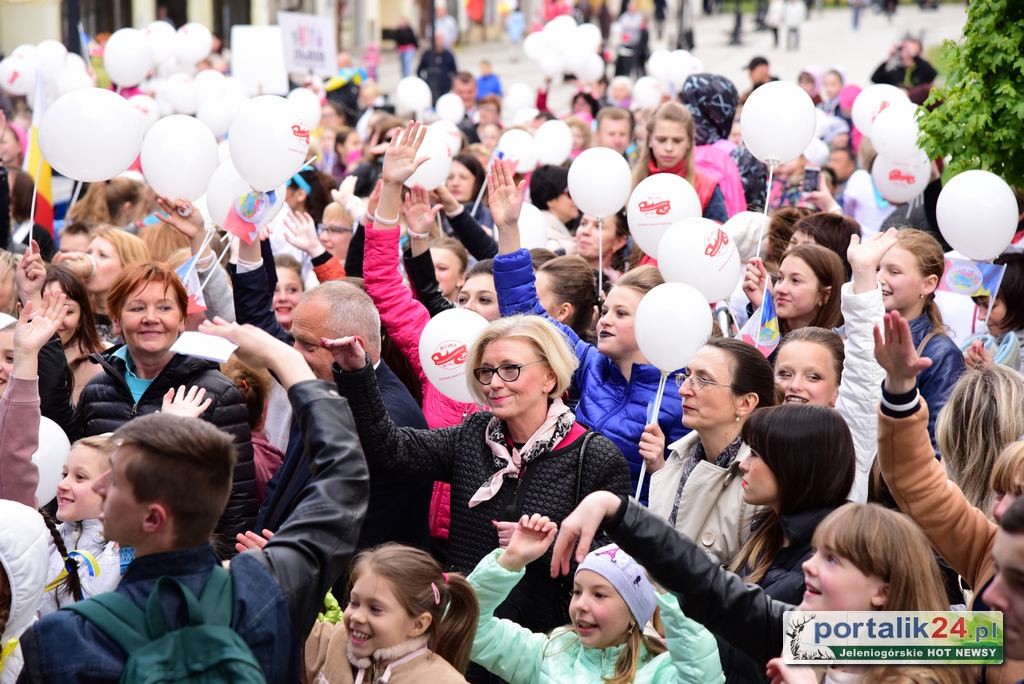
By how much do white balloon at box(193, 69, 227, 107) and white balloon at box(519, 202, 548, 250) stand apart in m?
3.96

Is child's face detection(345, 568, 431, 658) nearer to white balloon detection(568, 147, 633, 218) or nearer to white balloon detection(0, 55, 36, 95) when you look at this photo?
white balloon detection(568, 147, 633, 218)

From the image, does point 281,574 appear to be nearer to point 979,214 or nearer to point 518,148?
point 979,214


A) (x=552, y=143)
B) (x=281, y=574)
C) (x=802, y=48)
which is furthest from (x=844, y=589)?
(x=802, y=48)

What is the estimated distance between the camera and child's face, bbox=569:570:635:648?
3500 mm

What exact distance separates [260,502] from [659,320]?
5.28ft

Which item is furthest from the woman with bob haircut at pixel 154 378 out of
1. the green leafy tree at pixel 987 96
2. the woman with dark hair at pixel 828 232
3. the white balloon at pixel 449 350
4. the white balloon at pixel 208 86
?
the white balloon at pixel 208 86

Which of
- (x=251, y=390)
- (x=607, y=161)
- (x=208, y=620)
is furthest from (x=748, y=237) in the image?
(x=208, y=620)

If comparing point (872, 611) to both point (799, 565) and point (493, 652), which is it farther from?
point (493, 652)

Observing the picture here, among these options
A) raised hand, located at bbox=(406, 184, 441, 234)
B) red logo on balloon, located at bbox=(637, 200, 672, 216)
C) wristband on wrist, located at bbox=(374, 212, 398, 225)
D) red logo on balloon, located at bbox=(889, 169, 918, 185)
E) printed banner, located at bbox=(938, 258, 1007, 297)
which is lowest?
printed banner, located at bbox=(938, 258, 1007, 297)

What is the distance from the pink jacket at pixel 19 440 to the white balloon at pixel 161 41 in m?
7.92

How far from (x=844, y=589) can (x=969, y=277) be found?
126 inches

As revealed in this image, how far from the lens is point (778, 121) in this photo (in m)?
6.55

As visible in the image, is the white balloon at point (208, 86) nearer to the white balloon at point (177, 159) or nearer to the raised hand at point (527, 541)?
the white balloon at point (177, 159)

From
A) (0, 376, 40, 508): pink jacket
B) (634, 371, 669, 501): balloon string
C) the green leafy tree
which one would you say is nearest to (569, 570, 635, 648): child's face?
(634, 371, 669, 501): balloon string
